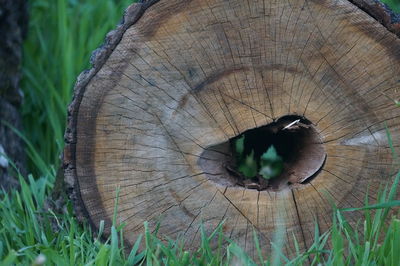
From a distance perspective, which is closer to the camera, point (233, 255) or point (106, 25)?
point (233, 255)

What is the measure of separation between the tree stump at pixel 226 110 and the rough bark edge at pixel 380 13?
0.02 m

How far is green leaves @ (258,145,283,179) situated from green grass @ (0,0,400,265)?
0.57 metres

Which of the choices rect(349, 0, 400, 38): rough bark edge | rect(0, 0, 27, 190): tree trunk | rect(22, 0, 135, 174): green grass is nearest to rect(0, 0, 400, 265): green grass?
rect(22, 0, 135, 174): green grass

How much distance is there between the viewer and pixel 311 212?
7.75 feet

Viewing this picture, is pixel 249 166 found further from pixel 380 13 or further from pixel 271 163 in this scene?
pixel 380 13

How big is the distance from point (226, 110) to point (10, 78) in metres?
1.32

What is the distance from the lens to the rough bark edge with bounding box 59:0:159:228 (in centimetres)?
227

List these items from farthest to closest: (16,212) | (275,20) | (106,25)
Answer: (106,25), (16,212), (275,20)

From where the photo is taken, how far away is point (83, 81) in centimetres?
229

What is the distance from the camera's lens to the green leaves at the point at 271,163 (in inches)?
115

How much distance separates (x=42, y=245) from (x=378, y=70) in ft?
3.78

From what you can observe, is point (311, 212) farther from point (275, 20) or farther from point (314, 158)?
point (275, 20)

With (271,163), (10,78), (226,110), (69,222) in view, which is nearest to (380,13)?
(226,110)

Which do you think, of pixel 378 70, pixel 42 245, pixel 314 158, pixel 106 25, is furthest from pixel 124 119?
pixel 106 25
